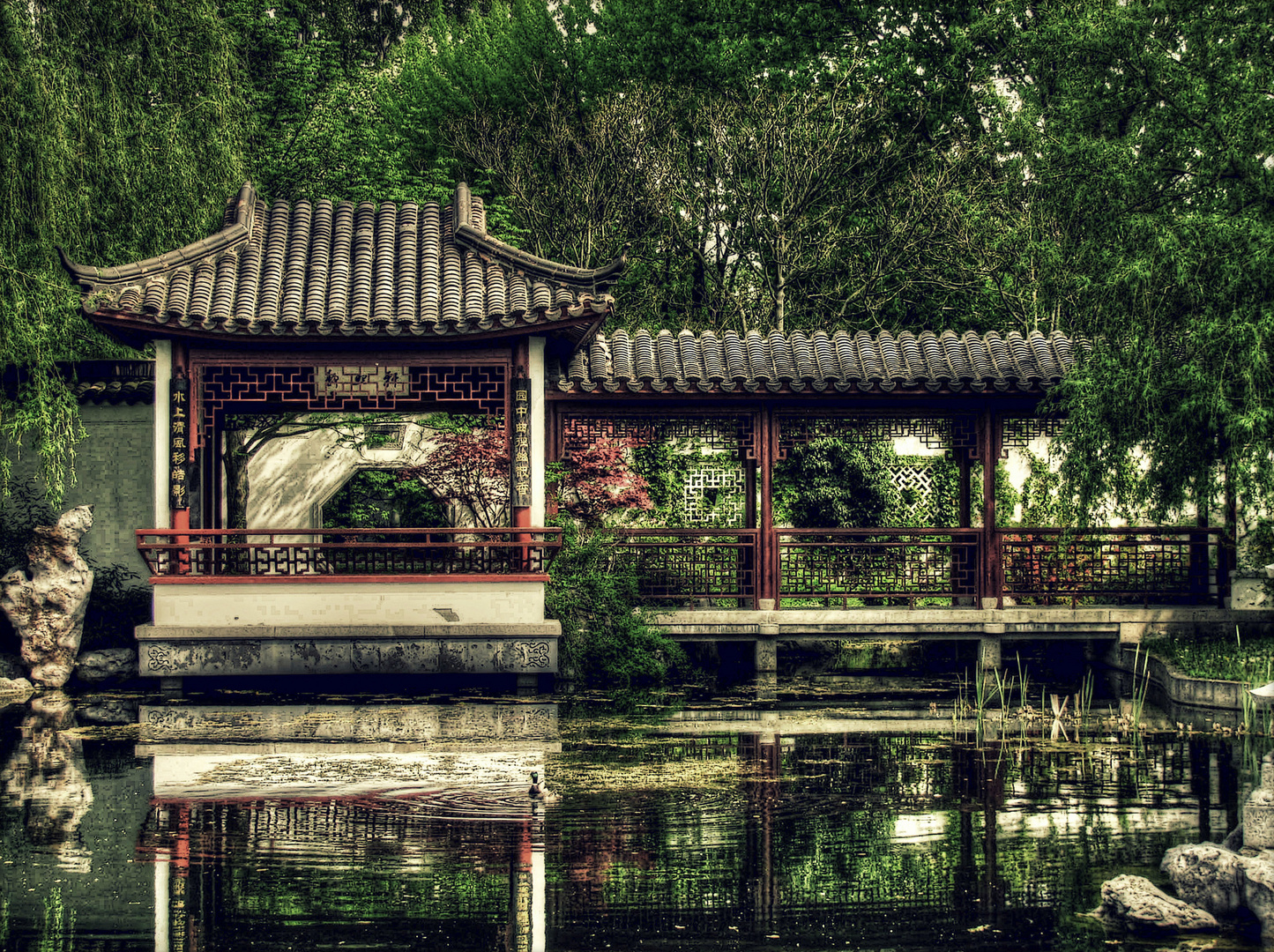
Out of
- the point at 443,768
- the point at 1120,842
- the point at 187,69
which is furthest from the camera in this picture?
the point at 187,69

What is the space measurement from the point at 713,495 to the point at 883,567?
538 cm

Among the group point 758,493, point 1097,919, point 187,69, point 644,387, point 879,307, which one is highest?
point 187,69

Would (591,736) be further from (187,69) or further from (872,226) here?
(872,226)

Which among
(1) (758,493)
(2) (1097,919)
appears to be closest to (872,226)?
(1) (758,493)

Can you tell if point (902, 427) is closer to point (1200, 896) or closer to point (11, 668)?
point (1200, 896)

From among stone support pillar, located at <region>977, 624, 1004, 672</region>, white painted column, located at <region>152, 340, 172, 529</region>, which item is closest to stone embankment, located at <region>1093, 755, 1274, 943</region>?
stone support pillar, located at <region>977, 624, 1004, 672</region>

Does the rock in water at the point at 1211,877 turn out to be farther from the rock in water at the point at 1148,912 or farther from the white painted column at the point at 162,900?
the white painted column at the point at 162,900

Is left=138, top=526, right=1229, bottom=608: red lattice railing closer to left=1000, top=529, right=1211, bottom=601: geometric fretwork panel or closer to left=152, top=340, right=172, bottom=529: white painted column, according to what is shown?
left=1000, top=529, right=1211, bottom=601: geometric fretwork panel

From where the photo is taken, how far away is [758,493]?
14203mm

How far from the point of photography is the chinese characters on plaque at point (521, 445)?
12.2 metres

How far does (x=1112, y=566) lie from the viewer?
13.4 metres

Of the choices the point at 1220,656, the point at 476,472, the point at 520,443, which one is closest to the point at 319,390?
the point at 520,443

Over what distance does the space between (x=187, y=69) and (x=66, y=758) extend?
375 inches

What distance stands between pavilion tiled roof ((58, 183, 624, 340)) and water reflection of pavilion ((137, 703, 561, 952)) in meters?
3.31
